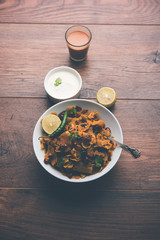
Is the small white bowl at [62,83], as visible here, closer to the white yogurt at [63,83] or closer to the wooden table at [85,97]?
the white yogurt at [63,83]

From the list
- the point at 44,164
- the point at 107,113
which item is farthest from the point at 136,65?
the point at 44,164

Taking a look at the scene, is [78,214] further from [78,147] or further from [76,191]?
[78,147]

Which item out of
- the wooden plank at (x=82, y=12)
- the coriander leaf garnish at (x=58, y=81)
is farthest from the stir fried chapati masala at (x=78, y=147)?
the wooden plank at (x=82, y=12)

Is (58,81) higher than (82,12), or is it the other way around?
(82,12)

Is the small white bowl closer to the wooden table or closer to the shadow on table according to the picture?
the wooden table

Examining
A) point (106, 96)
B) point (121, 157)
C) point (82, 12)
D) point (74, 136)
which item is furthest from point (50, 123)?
point (82, 12)

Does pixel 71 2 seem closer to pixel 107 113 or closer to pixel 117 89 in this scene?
pixel 117 89
